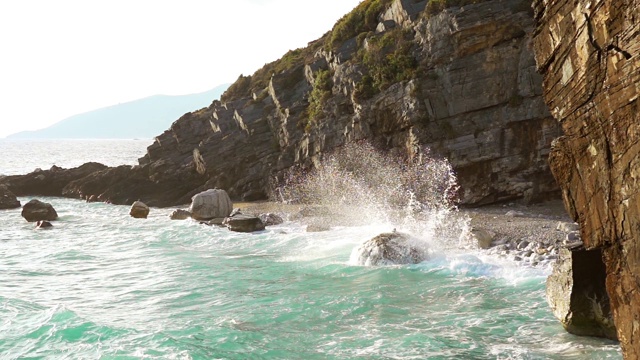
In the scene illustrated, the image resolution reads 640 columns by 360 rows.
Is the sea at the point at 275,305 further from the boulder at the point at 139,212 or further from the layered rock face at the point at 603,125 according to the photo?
the boulder at the point at 139,212

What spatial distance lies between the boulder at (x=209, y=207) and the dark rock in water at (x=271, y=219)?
13.6 feet

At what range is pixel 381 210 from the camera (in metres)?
35.1

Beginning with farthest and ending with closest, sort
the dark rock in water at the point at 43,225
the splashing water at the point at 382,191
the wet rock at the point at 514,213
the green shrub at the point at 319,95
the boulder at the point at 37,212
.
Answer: the green shrub at the point at 319,95 < the boulder at the point at 37,212 < the dark rock in water at the point at 43,225 < the splashing water at the point at 382,191 < the wet rock at the point at 514,213

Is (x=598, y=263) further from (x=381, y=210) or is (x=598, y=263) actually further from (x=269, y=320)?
(x=381, y=210)

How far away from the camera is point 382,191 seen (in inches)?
1496

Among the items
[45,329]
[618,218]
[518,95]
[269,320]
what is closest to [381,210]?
[518,95]

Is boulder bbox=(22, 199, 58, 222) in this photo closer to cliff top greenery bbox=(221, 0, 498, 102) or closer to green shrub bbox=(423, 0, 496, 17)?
cliff top greenery bbox=(221, 0, 498, 102)

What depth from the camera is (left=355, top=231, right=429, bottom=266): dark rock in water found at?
2188 centimetres

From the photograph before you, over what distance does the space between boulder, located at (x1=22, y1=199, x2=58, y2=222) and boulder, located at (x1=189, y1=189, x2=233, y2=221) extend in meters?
12.5

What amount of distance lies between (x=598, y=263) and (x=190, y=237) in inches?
964

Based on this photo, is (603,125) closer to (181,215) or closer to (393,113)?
(393,113)

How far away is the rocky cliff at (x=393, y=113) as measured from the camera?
34156 mm

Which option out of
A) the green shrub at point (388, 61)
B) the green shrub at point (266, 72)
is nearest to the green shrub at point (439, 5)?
the green shrub at point (388, 61)

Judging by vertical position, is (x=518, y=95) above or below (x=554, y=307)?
above
